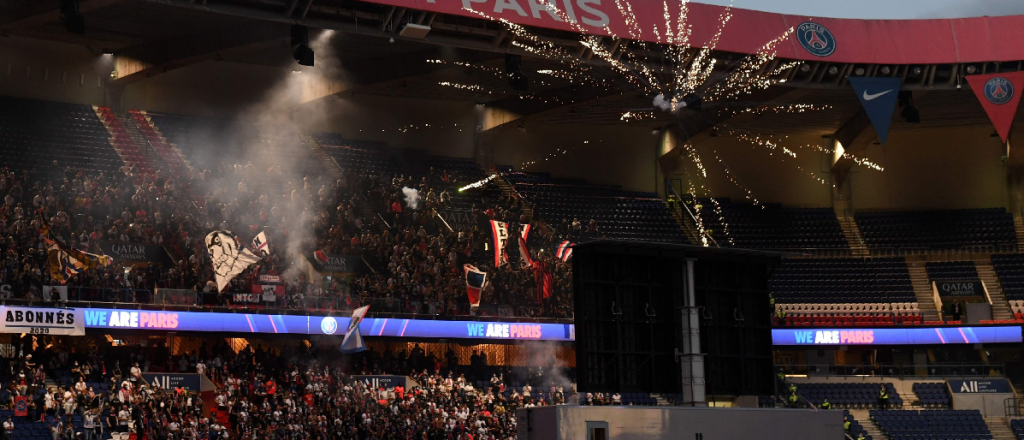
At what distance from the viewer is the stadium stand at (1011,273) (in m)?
46.8

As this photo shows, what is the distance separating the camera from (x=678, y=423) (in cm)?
1880

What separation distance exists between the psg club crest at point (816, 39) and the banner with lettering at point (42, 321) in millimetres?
26356

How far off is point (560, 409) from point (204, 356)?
58.1 ft

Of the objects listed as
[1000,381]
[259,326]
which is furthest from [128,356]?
[1000,381]

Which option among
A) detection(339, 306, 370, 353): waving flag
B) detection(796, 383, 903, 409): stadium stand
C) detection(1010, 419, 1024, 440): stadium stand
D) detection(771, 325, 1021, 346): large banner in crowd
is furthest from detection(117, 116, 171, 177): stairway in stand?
detection(1010, 419, 1024, 440): stadium stand

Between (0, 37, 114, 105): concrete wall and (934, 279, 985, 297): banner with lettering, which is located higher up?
(0, 37, 114, 105): concrete wall

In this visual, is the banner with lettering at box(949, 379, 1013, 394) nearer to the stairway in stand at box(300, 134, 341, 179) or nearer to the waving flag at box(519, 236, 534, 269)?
the waving flag at box(519, 236, 534, 269)

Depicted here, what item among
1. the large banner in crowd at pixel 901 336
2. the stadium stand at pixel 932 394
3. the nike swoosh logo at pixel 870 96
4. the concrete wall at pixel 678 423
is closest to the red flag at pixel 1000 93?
the nike swoosh logo at pixel 870 96

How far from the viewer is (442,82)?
145ft

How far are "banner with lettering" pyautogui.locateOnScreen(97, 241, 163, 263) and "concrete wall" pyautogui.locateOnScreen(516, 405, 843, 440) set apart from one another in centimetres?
1838

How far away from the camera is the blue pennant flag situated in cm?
4209

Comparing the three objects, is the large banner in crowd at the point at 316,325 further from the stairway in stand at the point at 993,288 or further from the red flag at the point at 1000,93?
the stairway in stand at the point at 993,288

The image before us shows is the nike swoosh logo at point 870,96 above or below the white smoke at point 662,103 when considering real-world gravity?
below

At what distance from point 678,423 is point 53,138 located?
26.8m
